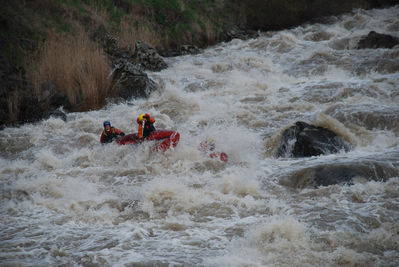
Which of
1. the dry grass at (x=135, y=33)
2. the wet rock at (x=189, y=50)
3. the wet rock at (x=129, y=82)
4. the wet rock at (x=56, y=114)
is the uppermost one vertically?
the dry grass at (x=135, y=33)

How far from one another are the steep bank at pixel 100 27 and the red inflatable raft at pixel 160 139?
3.02 meters

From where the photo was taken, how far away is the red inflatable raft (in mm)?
6289

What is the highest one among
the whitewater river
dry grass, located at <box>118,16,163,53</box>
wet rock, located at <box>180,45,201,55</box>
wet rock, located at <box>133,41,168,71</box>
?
dry grass, located at <box>118,16,163,53</box>

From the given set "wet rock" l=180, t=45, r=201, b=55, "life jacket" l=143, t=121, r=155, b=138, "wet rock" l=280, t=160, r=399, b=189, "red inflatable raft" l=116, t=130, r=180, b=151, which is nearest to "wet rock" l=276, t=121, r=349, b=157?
"wet rock" l=280, t=160, r=399, b=189

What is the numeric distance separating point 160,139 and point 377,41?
302 inches

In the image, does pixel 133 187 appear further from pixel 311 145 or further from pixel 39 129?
pixel 39 129

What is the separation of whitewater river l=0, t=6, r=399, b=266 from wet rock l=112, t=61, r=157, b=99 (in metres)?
Answer: 0.28

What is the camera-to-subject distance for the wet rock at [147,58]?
12.1 metres

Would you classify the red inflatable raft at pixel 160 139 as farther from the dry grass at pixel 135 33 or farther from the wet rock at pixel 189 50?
the wet rock at pixel 189 50

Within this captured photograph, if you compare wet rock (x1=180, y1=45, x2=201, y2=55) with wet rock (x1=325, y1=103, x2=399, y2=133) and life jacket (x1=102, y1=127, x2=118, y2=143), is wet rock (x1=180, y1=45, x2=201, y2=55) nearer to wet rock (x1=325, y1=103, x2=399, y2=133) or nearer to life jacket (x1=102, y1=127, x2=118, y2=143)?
wet rock (x1=325, y1=103, x2=399, y2=133)

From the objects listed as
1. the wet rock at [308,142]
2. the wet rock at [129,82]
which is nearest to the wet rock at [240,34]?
the wet rock at [129,82]

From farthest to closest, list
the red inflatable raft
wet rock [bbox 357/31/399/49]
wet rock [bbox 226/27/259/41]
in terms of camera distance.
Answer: wet rock [bbox 226/27/259/41] < wet rock [bbox 357/31/399/49] < the red inflatable raft

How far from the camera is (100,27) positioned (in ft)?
44.7

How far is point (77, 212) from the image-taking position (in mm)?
4719
